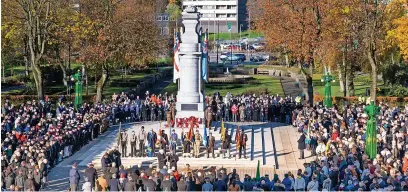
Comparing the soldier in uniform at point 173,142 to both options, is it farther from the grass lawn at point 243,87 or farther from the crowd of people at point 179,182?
the grass lawn at point 243,87

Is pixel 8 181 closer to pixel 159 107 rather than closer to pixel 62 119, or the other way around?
pixel 62 119

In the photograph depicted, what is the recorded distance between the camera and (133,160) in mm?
34000

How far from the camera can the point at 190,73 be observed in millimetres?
39281

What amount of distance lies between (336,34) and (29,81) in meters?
28.7

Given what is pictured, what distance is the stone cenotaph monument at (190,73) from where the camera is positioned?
128ft

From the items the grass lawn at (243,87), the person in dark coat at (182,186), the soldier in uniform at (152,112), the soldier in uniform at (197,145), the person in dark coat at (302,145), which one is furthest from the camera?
the grass lawn at (243,87)

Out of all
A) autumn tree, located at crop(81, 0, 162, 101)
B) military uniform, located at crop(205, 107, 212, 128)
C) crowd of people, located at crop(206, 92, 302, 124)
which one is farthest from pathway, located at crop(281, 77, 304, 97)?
military uniform, located at crop(205, 107, 212, 128)

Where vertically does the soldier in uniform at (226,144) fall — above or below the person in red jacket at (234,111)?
below

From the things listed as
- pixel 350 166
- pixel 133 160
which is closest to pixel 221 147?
pixel 133 160

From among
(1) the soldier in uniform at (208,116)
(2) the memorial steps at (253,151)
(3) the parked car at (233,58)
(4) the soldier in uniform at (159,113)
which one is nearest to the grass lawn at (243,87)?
(4) the soldier in uniform at (159,113)

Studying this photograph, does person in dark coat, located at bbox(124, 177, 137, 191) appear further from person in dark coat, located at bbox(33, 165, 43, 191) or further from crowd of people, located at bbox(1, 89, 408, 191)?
person in dark coat, located at bbox(33, 165, 43, 191)

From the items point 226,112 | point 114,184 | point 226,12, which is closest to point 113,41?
point 226,112

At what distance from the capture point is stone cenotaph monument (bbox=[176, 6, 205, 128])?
128 ft

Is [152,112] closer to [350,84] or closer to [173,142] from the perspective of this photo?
[173,142]
